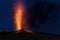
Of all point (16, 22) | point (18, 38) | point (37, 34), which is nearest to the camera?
point (18, 38)

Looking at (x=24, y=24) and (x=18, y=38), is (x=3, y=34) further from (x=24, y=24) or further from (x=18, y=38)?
(x=24, y=24)

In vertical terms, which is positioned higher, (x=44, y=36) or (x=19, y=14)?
(x=19, y=14)

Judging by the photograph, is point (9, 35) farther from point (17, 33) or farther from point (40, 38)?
point (40, 38)

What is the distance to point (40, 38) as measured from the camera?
1004 centimetres

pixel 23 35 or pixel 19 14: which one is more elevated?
pixel 19 14

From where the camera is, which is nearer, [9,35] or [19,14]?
[9,35]

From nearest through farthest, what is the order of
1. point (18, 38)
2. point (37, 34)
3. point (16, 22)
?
1. point (18, 38)
2. point (37, 34)
3. point (16, 22)

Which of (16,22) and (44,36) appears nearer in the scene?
(44,36)

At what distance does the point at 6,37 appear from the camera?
390 inches

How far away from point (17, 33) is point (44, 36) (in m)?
1.09

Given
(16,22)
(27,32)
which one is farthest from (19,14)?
(27,32)

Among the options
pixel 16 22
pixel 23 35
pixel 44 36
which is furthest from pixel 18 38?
pixel 16 22

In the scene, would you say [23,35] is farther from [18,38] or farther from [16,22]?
[16,22]

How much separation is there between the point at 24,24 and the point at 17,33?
167 centimetres
